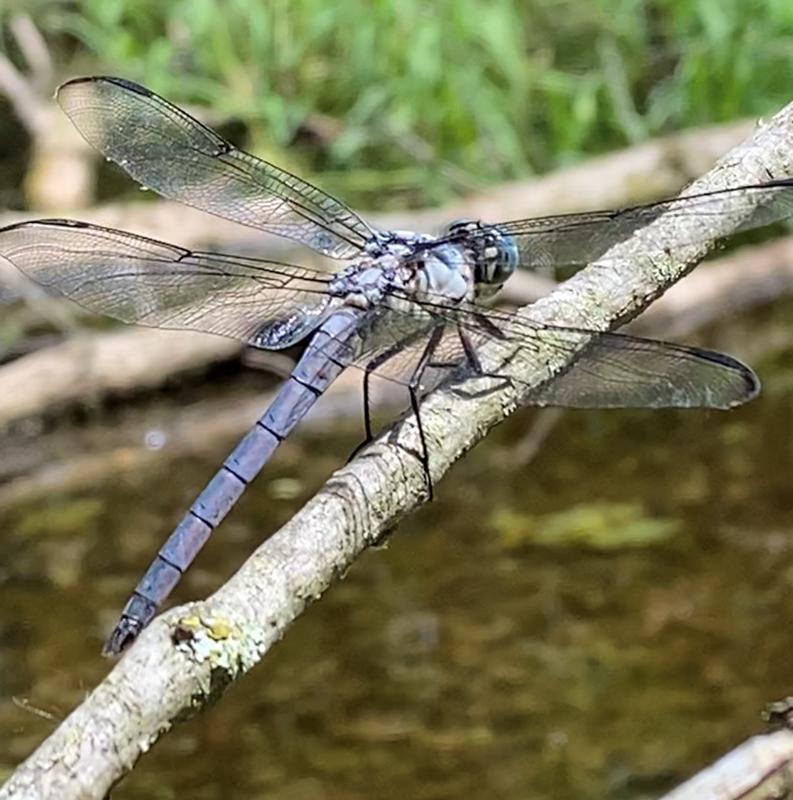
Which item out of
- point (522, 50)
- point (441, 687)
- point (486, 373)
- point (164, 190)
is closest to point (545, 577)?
point (441, 687)

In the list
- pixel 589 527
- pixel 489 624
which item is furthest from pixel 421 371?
pixel 589 527

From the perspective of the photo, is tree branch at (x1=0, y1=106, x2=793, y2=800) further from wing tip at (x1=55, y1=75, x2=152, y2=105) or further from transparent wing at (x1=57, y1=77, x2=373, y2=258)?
wing tip at (x1=55, y1=75, x2=152, y2=105)

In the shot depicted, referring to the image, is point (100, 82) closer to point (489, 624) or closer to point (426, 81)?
point (489, 624)

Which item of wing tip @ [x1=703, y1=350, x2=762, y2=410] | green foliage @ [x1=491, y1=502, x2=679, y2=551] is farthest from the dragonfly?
green foliage @ [x1=491, y1=502, x2=679, y2=551]

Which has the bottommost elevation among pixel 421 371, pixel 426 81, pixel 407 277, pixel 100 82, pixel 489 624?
pixel 421 371

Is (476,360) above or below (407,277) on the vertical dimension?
below

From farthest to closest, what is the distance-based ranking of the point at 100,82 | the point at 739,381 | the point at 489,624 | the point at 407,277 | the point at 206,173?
the point at 489,624
the point at 206,173
the point at 100,82
the point at 407,277
the point at 739,381

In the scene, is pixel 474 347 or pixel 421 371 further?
pixel 421 371

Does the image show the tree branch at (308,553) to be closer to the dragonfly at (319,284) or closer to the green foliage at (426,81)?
the dragonfly at (319,284)

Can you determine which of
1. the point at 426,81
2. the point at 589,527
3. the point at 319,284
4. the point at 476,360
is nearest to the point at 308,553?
the point at 476,360

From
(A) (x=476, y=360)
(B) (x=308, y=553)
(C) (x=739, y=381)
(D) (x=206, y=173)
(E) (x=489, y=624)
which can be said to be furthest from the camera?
(E) (x=489, y=624)
